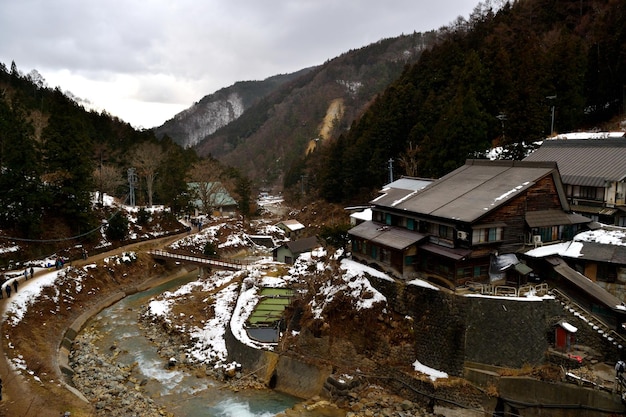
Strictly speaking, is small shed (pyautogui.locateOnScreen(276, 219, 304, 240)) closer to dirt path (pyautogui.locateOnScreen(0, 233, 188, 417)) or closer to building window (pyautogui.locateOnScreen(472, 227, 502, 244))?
building window (pyautogui.locateOnScreen(472, 227, 502, 244))

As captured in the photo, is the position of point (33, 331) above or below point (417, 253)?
below

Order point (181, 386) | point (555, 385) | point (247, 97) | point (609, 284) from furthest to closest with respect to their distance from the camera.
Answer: point (247, 97) → point (181, 386) → point (609, 284) → point (555, 385)

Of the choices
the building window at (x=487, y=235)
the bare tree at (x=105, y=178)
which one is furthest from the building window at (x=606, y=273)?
the bare tree at (x=105, y=178)

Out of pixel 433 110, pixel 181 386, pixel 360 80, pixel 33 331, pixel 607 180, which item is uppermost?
pixel 360 80

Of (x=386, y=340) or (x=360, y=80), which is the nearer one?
(x=386, y=340)

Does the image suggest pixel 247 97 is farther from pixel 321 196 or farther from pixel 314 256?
pixel 314 256

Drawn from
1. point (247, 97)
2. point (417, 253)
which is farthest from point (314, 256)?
point (247, 97)

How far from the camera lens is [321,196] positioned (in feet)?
174

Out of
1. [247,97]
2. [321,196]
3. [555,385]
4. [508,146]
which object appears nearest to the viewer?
[555,385]

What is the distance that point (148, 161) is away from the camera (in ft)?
158

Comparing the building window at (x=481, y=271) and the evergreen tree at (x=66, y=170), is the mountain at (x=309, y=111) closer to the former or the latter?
the evergreen tree at (x=66, y=170)

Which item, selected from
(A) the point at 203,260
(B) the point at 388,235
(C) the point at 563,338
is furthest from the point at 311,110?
(C) the point at 563,338

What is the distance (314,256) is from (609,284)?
19188 millimetres

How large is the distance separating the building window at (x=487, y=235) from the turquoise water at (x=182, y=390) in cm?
1045
